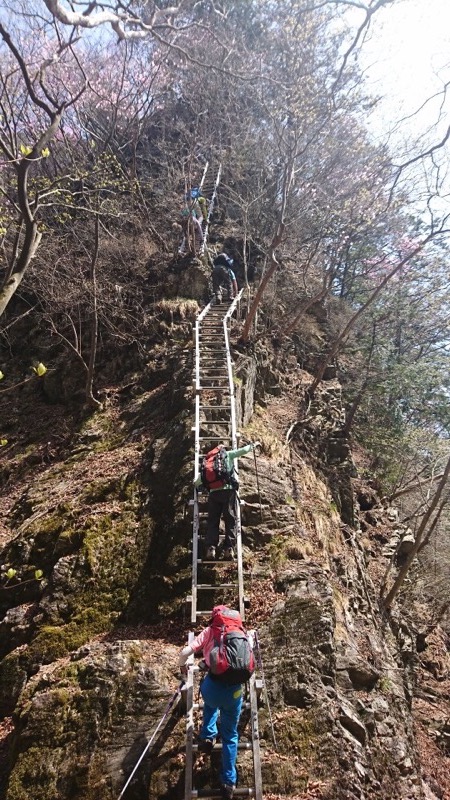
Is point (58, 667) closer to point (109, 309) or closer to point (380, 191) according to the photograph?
point (109, 309)

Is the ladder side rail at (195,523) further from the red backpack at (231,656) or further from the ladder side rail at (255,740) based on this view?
the red backpack at (231,656)

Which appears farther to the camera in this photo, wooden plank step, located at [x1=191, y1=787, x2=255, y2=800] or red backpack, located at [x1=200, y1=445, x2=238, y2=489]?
red backpack, located at [x1=200, y1=445, x2=238, y2=489]

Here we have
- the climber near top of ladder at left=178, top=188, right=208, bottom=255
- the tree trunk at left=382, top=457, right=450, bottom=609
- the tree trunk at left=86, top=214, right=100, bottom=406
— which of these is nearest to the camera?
the tree trunk at left=382, top=457, right=450, bottom=609

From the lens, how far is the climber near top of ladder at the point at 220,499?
6.92 meters

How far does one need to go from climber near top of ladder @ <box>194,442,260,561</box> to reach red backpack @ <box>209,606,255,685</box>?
232 centimetres

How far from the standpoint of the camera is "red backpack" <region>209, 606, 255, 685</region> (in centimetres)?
438

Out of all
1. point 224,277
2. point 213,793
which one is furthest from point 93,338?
point 213,793

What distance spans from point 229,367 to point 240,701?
6.55 metres

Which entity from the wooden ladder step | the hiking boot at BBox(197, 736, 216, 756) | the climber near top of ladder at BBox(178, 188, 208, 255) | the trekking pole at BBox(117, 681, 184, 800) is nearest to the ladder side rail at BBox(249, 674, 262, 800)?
the hiking boot at BBox(197, 736, 216, 756)

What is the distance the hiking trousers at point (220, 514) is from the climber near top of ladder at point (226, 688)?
2.26 meters

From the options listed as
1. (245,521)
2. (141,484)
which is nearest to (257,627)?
Result: (245,521)

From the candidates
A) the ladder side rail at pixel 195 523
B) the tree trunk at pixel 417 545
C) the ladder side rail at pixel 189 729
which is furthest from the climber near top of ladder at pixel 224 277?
the ladder side rail at pixel 189 729

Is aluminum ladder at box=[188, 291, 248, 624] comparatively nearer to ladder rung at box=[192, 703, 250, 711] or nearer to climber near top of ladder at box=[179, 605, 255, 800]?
ladder rung at box=[192, 703, 250, 711]

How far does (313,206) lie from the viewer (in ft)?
56.1
